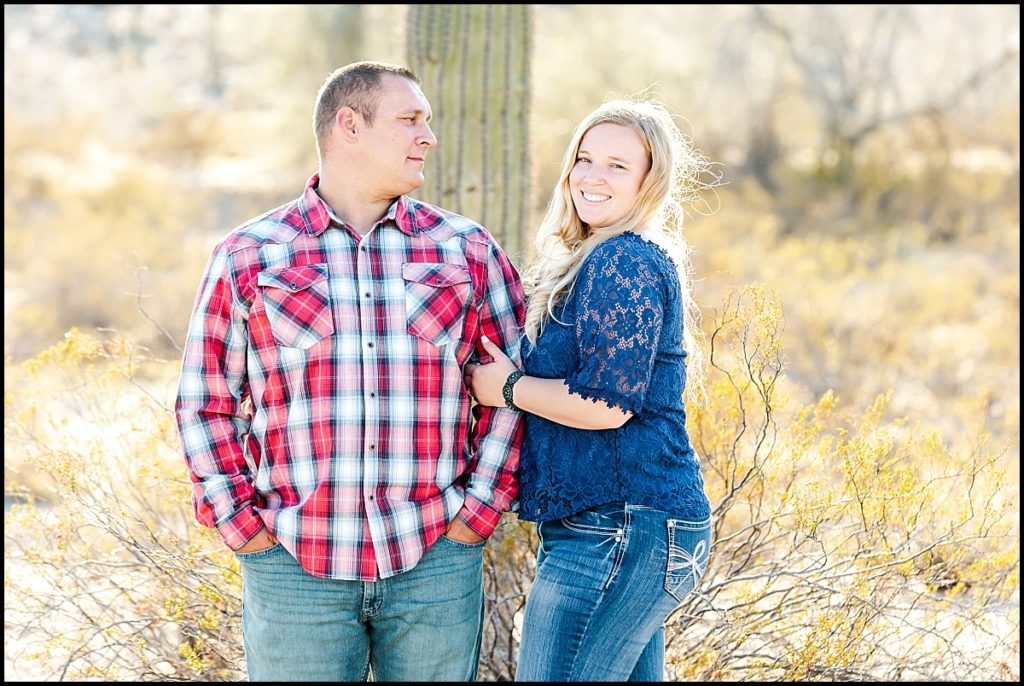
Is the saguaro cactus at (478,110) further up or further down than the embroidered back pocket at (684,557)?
further up

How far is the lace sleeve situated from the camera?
2.37 m

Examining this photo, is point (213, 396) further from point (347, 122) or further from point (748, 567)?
point (748, 567)

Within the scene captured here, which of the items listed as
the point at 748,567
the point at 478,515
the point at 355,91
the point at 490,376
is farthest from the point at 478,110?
the point at 478,515

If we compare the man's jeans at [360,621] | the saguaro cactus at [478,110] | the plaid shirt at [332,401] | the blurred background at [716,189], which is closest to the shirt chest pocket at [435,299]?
the plaid shirt at [332,401]

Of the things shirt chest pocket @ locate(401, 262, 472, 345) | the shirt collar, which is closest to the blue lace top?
shirt chest pocket @ locate(401, 262, 472, 345)

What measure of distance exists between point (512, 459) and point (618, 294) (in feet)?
1.75

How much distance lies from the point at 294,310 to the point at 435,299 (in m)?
0.34

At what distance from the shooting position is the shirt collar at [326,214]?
8.58 feet

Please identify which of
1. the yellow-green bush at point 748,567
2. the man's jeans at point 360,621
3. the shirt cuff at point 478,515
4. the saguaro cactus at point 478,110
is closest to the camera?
the man's jeans at point 360,621

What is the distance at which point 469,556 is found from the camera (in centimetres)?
263

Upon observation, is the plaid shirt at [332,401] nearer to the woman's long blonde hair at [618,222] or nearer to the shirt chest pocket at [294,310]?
the shirt chest pocket at [294,310]

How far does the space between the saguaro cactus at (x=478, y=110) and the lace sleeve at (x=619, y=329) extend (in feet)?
5.65

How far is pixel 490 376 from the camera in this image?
2627 millimetres

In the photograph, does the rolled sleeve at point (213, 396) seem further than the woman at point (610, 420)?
Yes
